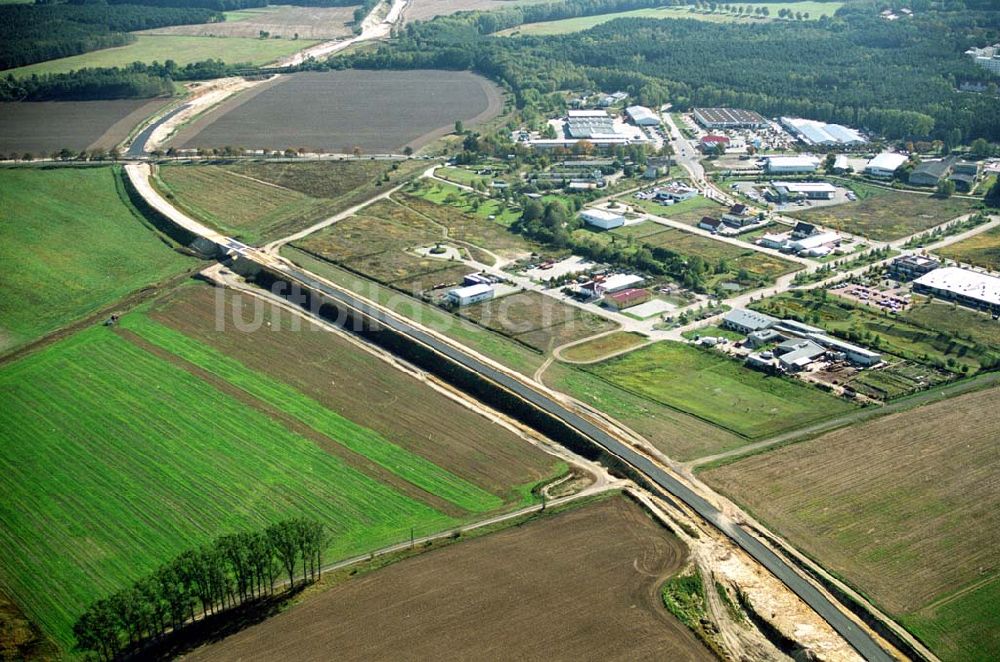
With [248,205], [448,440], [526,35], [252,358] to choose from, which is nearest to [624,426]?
[448,440]

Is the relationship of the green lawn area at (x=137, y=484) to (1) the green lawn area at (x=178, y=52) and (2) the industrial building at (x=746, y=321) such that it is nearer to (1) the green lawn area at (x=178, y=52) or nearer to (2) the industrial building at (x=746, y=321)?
(2) the industrial building at (x=746, y=321)

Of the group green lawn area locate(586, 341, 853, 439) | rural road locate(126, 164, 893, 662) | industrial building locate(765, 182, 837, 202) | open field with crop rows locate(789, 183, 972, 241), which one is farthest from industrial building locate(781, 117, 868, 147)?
rural road locate(126, 164, 893, 662)

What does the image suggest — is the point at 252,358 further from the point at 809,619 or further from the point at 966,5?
the point at 966,5

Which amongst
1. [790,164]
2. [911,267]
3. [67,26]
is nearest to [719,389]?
[911,267]

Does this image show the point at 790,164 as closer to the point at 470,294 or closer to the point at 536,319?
the point at 536,319

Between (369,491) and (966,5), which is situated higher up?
(966,5)

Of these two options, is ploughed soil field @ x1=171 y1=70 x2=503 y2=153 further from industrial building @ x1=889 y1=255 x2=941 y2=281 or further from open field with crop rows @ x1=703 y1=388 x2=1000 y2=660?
open field with crop rows @ x1=703 y1=388 x2=1000 y2=660
